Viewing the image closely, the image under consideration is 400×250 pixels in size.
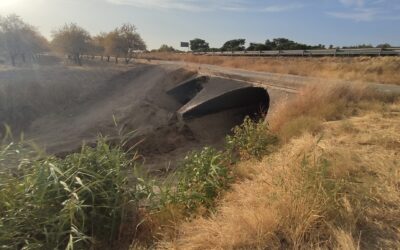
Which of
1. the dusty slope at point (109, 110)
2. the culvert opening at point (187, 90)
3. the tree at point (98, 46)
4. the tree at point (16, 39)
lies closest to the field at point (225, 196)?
the dusty slope at point (109, 110)

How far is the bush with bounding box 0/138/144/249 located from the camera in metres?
4.30

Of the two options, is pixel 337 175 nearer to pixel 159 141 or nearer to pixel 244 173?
pixel 244 173

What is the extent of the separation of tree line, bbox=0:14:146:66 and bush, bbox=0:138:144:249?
1509 inches

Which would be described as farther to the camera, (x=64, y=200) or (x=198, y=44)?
(x=198, y=44)

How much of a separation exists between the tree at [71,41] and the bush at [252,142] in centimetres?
4197

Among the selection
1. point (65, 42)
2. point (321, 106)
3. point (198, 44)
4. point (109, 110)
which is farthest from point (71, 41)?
point (198, 44)

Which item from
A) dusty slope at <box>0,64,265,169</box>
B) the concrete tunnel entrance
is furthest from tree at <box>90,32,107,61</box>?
the concrete tunnel entrance

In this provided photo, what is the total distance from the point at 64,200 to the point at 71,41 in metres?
46.3

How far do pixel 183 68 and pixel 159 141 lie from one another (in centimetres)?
1496

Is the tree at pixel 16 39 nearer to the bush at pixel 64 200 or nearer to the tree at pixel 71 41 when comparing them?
the tree at pixel 71 41

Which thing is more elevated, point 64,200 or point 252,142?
point 64,200

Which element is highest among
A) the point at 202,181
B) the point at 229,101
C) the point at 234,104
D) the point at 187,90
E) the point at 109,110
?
the point at 202,181

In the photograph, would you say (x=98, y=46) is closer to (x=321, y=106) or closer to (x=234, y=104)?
(x=234, y=104)

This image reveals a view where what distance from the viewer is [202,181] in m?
6.29
